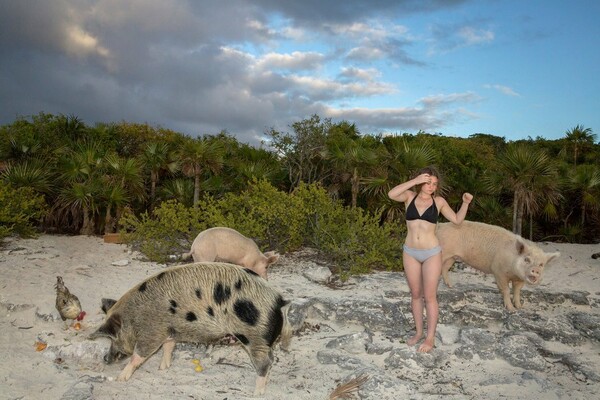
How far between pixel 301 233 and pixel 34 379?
7.83 meters

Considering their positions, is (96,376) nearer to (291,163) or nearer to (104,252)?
(104,252)

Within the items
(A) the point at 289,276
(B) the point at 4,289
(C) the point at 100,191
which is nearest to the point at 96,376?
(B) the point at 4,289

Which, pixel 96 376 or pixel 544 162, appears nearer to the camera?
pixel 96 376

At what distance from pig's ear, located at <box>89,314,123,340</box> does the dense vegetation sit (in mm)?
6059

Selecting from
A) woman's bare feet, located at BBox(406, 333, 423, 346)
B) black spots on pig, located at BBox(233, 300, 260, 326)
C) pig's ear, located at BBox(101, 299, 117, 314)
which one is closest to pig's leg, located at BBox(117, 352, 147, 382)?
pig's ear, located at BBox(101, 299, 117, 314)

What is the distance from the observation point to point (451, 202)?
2019 centimetres

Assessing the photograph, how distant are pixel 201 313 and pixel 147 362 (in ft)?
5.27

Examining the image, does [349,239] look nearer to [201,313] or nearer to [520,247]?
[520,247]

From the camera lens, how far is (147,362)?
6.38 metres

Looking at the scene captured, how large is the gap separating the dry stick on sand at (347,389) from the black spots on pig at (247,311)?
1.22 meters

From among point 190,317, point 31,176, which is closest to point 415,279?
point 190,317

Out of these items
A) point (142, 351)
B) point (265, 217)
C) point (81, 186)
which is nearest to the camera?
point (142, 351)

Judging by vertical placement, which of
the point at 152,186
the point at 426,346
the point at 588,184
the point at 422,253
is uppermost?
the point at 588,184

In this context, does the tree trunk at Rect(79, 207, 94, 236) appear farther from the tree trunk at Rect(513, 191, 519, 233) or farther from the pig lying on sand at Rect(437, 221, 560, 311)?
the tree trunk at Rect(513, 191, 519, 233)
